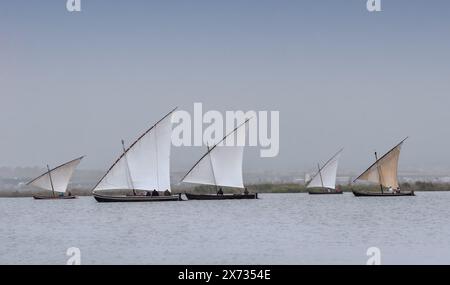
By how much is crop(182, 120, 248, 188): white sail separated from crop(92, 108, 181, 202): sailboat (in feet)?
14.9

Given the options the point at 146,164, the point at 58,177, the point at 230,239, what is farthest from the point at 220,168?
the point at 230,239

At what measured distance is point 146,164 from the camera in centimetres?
8406

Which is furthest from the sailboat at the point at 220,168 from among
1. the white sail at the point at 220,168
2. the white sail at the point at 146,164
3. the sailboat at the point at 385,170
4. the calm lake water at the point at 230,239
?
the sailboat at the point at 385,170

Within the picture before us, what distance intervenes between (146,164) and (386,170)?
35334mm

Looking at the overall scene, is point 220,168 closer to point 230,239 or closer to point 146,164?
point 146,164

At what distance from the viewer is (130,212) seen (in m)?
79.6

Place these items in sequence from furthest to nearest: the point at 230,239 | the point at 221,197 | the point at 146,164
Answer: the point at 221,197 → the point at 146,164 → the point at 230,239

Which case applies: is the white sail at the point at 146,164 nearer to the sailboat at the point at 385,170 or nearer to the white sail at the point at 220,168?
the white sail at the point at 220,168

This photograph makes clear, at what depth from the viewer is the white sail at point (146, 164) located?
82188 millimetres

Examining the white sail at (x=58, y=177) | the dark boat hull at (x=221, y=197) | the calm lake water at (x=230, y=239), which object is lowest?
the calm lake water at (x=230, y=239)

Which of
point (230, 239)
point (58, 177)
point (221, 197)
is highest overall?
point (58, 177)
